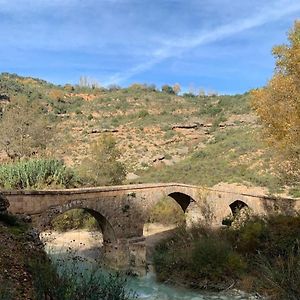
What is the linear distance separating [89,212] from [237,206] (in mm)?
11379

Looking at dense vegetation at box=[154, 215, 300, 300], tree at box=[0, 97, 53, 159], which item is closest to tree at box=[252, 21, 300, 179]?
dense vegetation at box=[154, 215, 300, 300]

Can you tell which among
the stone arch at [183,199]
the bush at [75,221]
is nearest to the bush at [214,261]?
the stone arch at [183,199]

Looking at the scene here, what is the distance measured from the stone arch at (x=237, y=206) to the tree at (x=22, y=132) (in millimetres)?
16044

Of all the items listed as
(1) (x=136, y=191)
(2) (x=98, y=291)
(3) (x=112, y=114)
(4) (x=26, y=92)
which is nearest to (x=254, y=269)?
(1) (x=136, y=191)

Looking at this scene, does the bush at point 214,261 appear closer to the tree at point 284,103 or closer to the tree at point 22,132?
the tree at point 284,103

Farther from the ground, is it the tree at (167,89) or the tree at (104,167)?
the tree at (167,89)

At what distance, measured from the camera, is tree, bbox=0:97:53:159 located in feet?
104

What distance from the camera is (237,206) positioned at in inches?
1048

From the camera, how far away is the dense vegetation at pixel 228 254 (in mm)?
16047

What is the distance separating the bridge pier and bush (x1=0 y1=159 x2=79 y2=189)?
541cm

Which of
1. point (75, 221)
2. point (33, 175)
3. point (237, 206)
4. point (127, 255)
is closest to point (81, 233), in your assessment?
point (75, 221)

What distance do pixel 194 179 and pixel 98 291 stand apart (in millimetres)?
33743

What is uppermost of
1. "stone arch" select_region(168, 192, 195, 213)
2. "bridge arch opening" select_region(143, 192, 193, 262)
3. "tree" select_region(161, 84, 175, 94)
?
"tree" select_region(161, 84, 175, 94)

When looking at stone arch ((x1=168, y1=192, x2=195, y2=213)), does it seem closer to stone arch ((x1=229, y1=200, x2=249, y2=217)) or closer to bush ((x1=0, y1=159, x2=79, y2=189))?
stone arch ((x1=229, y1=200, x2=249, y2=217))
